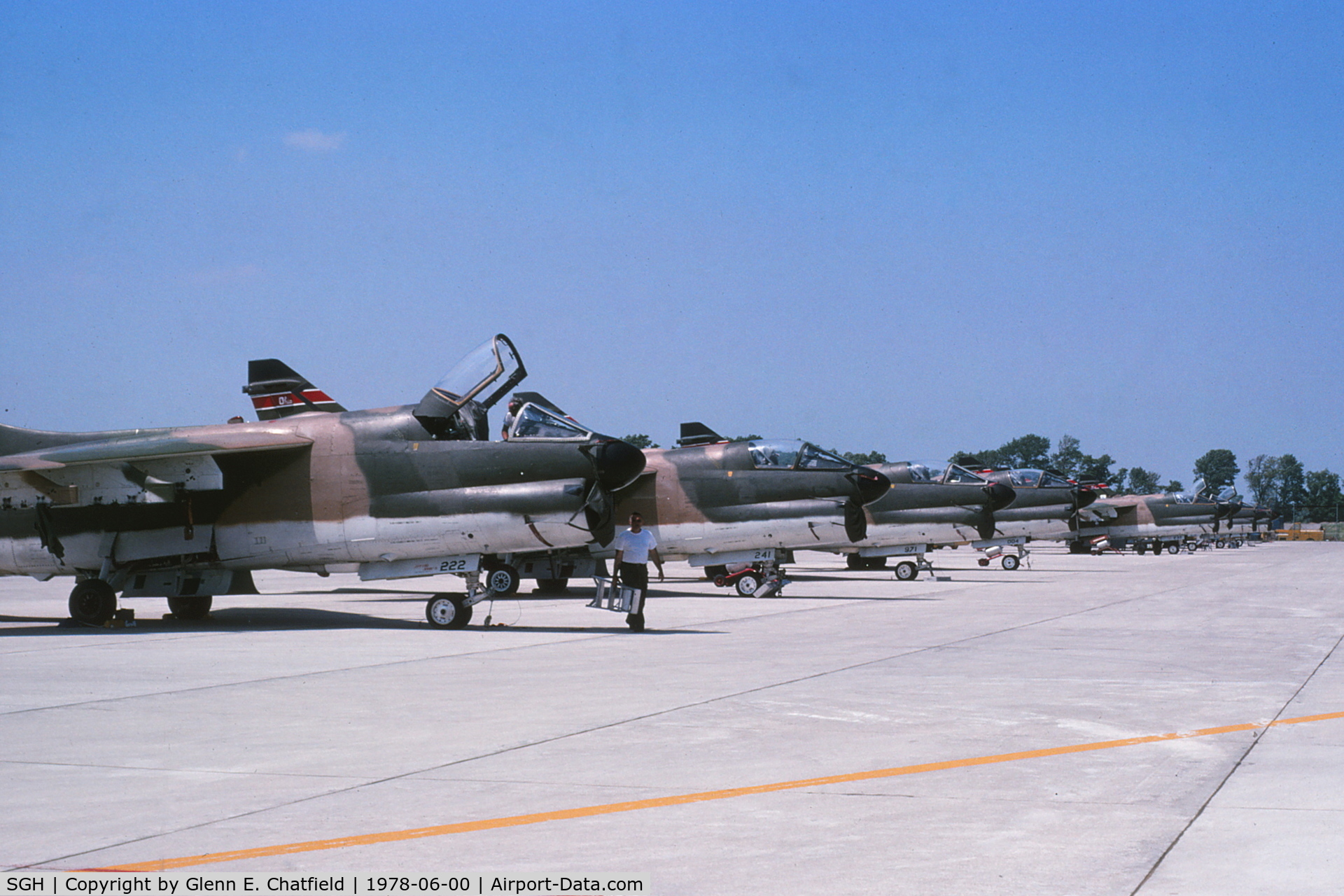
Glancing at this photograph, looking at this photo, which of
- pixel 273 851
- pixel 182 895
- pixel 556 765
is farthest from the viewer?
pixel 556 765

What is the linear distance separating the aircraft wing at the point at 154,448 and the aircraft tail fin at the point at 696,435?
13557 mm

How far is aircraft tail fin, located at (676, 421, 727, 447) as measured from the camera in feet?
95.7

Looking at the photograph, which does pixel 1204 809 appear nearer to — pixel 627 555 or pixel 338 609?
pixel 627 555

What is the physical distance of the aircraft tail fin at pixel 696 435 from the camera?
1149 inches

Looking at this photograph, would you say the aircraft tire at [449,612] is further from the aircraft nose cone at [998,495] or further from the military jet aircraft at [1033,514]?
the military jet aircraft at [1033,514]

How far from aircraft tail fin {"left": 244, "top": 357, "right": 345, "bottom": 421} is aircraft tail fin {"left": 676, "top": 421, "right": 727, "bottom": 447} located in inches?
384

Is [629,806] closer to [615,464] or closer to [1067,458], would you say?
[615,464]

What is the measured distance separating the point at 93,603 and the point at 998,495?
75.8 ft

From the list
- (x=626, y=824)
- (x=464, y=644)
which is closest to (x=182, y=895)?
(x=626, y=824)

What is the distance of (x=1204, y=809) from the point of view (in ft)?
18.9

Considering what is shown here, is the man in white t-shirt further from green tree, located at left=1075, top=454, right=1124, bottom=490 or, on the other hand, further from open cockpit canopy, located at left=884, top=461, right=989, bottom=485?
green tree, located at left=1075, top=454, right=1124, bottom=490

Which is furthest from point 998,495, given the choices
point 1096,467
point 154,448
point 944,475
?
point 1096,467

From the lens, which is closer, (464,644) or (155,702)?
(155,702)

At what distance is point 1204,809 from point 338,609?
1767 centimetres
